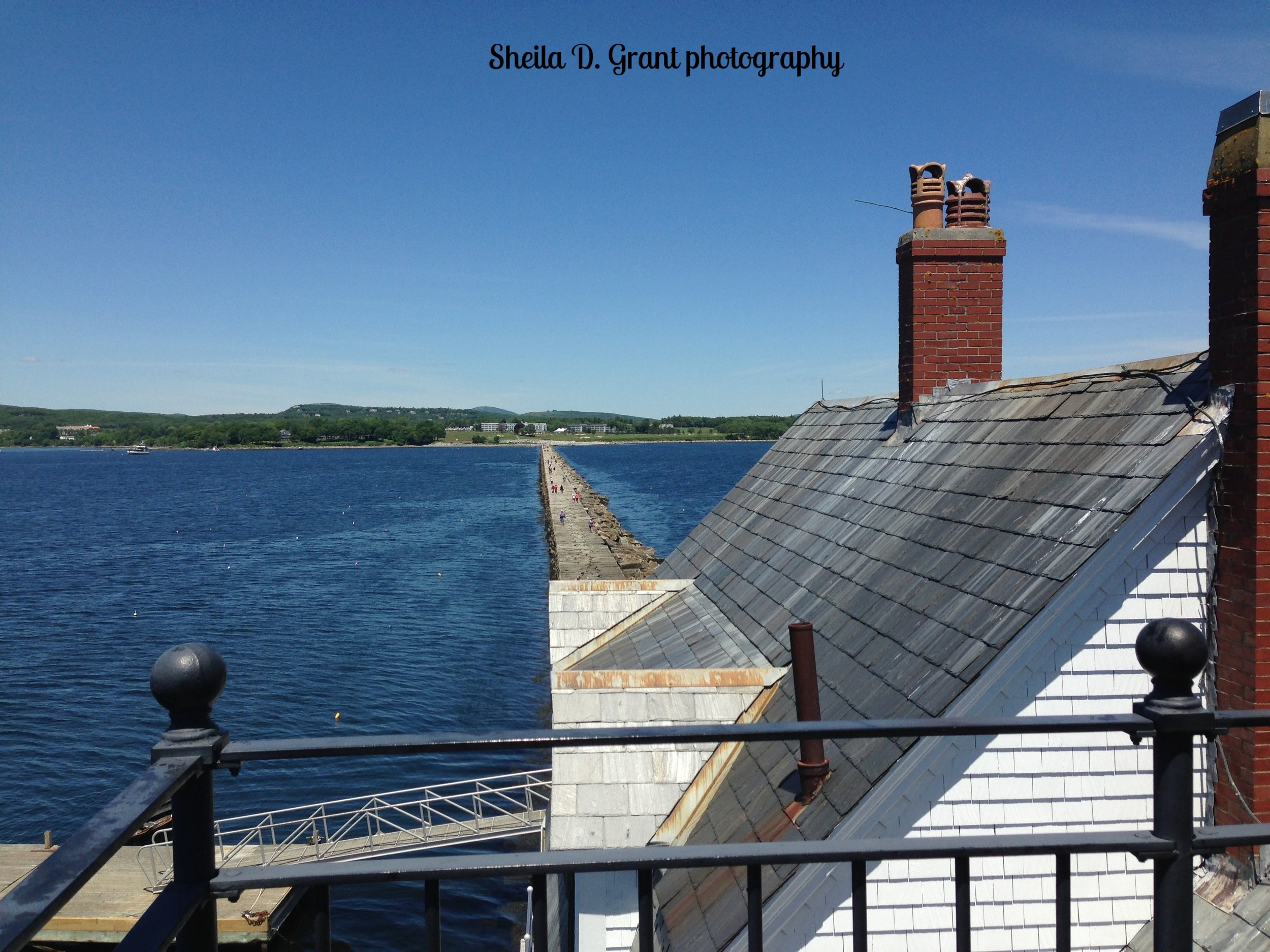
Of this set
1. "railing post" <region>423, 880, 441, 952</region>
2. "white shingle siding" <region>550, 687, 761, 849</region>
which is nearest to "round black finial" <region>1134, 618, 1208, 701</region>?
"railing post" <region>423, 880, 441, 952</region>

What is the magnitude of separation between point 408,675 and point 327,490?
3796 inches

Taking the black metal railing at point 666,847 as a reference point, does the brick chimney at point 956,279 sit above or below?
above

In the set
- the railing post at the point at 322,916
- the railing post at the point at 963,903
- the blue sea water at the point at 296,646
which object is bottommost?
the blue sea water at the point at 296,646

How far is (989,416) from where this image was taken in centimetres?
813

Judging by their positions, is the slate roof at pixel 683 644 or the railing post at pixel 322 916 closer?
the railing post at pixel 322 916

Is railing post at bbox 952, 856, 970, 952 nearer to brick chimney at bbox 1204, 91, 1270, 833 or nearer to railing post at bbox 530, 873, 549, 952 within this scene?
railing post at bbox 530, 873, 549, 952

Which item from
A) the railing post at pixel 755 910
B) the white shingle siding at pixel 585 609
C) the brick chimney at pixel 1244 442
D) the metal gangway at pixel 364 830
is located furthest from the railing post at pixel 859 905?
the metal gangway at pixel 364 830

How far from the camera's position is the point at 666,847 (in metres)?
2.21

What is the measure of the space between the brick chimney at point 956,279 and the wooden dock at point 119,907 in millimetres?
13156

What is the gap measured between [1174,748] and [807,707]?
143 inches

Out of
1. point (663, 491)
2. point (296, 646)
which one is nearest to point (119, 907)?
point (296, 646)

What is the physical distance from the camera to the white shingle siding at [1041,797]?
201 inches

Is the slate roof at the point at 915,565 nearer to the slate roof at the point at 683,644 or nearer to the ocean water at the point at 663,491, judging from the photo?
the slate roof at the point at 683,644

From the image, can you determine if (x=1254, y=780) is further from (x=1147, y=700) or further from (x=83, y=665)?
(x=83, y=665)
